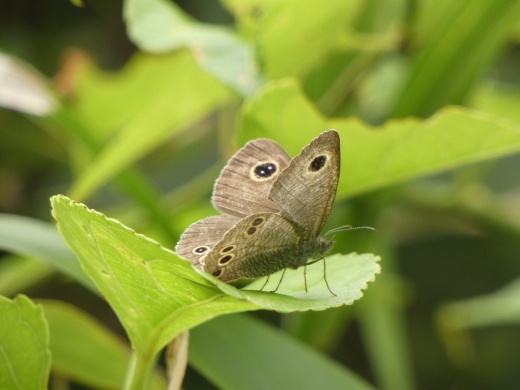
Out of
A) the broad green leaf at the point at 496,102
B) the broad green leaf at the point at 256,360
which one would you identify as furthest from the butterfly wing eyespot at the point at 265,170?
the broad green leaf at the point at 496,102

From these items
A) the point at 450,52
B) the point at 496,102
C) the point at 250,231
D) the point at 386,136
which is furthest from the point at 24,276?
the point at 496,102

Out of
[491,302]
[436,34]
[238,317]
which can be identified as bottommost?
[491,302]

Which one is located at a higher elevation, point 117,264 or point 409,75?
point 409,75

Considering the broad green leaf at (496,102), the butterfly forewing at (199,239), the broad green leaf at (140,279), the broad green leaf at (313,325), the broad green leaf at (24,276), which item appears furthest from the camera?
the broad green leaf at (496,102)

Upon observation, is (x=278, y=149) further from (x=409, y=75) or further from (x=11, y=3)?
(x=11, y=3)

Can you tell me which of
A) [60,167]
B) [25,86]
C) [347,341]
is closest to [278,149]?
[25,86]

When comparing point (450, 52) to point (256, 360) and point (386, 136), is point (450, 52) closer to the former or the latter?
point (386, 136)

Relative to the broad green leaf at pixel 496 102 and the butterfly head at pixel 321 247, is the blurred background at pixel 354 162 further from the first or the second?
the butterfly head at pixel 321 247
